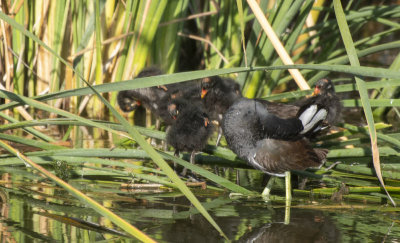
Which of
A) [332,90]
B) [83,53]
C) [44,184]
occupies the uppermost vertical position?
[83,53]

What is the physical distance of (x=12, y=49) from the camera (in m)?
6.47

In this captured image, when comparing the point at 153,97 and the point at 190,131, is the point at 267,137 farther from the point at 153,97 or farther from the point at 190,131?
the point at 153,97

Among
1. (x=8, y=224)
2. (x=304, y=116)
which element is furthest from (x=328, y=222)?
(x=8, y=224)

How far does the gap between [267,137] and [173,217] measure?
900 millimetres

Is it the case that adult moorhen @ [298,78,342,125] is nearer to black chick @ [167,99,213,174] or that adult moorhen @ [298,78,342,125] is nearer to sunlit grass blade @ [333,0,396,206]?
black chick @ [167,99,213,174]

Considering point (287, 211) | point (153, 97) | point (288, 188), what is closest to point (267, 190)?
point (288, 188)

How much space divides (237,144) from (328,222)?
0.82 m

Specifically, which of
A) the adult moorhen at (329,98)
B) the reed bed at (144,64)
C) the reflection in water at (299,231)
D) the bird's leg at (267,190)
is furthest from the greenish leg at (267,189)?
the adult moorhen at (329,98)

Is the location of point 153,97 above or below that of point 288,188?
above

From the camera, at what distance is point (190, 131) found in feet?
15.2

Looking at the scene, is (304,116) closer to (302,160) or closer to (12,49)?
(302,160)

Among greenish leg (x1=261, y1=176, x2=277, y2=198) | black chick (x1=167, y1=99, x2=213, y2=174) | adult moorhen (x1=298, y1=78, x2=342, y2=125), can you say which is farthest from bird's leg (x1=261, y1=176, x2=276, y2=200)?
adult moorhen (x1=298, y1=78, x2=342, y2=125)

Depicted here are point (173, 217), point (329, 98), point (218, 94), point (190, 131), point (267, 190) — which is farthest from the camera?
point (218, 94)

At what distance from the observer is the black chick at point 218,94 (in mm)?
5438
